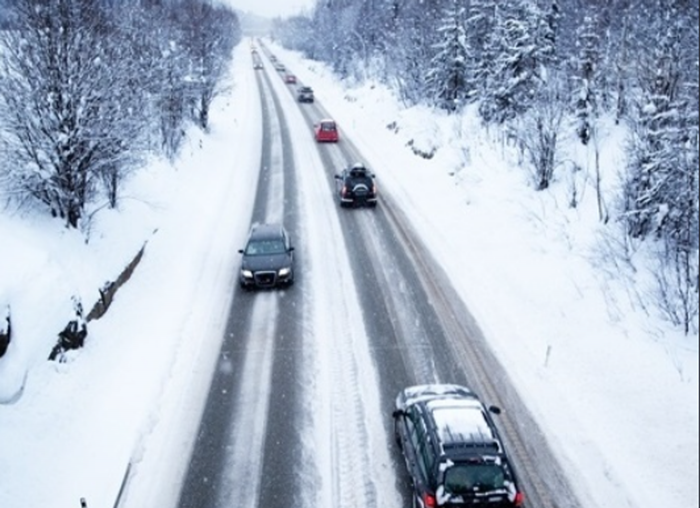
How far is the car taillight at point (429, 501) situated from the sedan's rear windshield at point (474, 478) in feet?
0.95

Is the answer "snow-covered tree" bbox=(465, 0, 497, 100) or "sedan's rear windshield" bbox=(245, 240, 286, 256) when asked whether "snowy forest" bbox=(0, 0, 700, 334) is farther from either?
"sedan's rear windshield" bbox=(245, 240, 286, 256)

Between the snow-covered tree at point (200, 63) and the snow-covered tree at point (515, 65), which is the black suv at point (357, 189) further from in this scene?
the snow-covered tree at point (200, 63)

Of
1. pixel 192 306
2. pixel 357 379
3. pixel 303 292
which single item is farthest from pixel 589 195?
pixel 192 306

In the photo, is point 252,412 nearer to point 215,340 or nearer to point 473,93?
point 215,340

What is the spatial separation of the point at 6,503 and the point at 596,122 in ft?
83.0

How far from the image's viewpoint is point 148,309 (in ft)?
54.2

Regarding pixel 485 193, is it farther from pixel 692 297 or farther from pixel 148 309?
pixel 148 309

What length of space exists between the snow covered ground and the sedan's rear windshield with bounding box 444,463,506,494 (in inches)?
95.2

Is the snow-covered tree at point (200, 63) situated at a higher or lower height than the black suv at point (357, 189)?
higher

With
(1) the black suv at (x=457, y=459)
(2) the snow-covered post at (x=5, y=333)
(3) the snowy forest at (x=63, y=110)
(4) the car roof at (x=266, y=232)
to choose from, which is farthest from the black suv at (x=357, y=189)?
(1) the black suv at (x=457, y=459)

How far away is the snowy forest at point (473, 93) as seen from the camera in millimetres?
15734

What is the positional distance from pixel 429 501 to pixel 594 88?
23075 millimetres

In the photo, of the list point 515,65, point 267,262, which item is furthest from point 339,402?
point 515,65

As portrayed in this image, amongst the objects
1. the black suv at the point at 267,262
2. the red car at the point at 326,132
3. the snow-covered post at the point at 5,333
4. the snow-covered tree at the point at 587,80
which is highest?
the snow-covered tree at the point at 587,80
